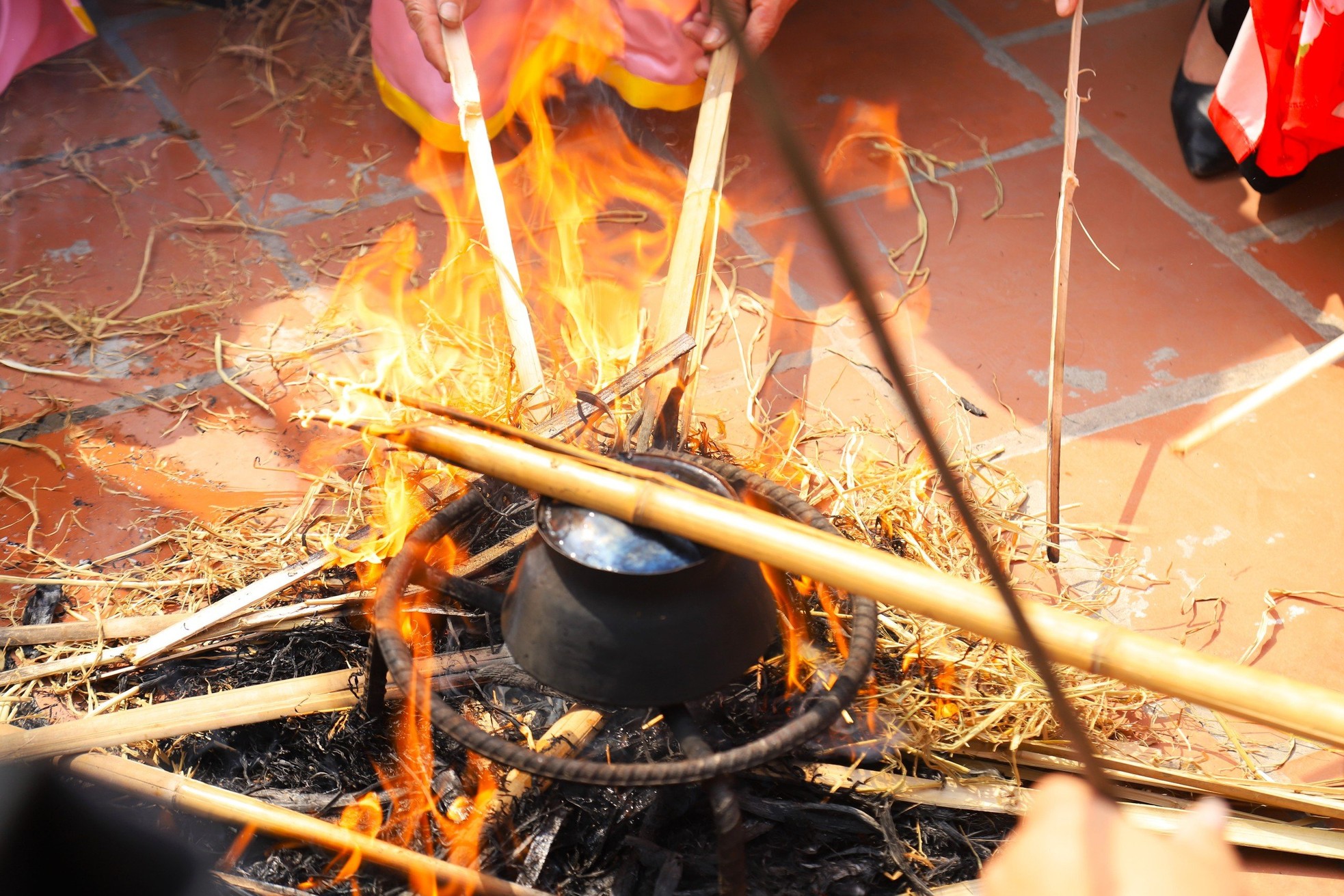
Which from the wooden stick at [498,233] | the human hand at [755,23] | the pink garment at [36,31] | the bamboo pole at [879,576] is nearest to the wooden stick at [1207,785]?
the bamboo pole at [879,576]

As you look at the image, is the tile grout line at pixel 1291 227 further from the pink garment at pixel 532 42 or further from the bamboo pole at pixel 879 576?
the bamboo pole at pixel 879 576

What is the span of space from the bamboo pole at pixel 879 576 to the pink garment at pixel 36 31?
3.26 m

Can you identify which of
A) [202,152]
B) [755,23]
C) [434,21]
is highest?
[434,21]

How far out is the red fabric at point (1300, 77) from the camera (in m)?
2.96

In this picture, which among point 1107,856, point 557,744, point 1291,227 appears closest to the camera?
point 1107,856

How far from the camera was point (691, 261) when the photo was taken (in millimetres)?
2584

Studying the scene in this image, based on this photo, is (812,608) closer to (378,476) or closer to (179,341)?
(378,476)

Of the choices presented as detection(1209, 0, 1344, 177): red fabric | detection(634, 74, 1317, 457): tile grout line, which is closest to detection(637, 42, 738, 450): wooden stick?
detection(634, 74, 1317, 457): tile grout line

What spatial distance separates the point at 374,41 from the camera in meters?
3.73

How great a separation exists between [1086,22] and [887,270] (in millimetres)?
1865

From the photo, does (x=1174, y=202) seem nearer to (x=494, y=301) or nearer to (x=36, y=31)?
(x=494, y=301)

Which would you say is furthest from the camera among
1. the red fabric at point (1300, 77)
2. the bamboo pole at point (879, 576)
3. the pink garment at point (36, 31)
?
the pink garment at point (36, 31)

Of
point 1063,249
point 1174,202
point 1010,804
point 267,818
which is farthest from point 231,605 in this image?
point 1174,202

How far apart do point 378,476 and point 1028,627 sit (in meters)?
2.02
